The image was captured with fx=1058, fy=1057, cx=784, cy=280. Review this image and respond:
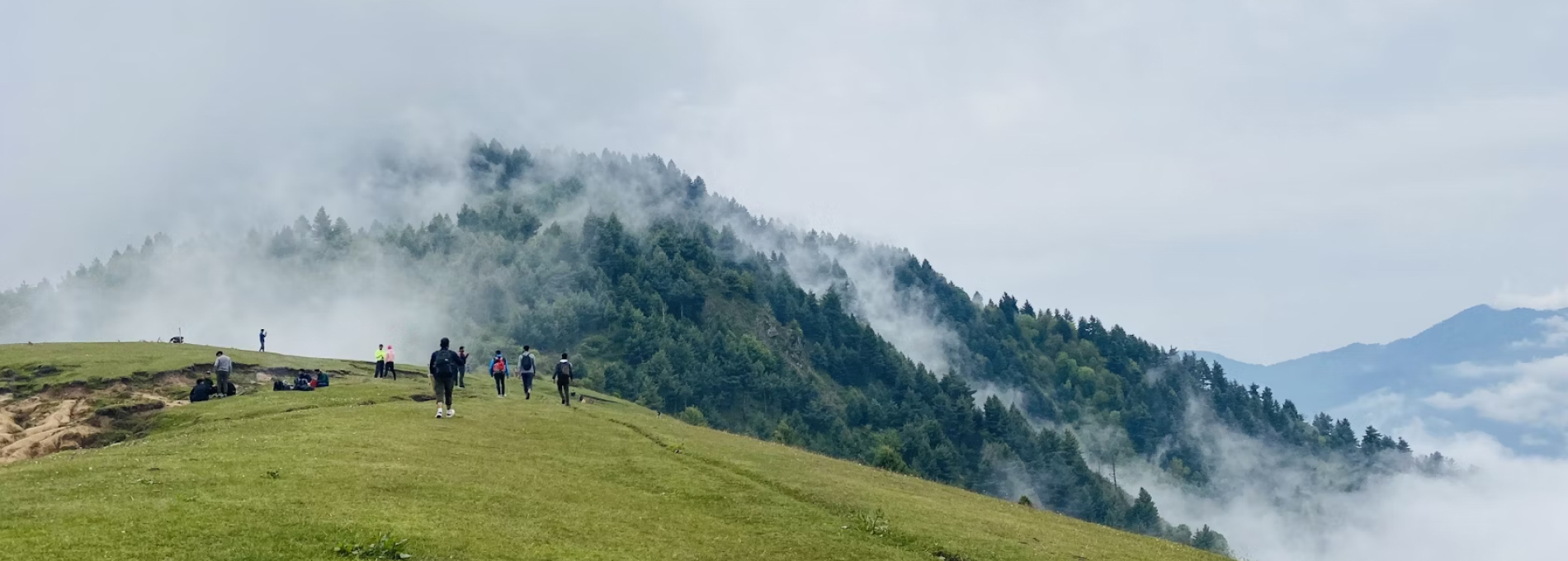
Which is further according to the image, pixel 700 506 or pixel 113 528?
pixel 700 506

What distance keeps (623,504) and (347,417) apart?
17284mm

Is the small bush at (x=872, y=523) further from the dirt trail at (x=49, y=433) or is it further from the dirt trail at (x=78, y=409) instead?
the dirt trail at (x=49, y=433)

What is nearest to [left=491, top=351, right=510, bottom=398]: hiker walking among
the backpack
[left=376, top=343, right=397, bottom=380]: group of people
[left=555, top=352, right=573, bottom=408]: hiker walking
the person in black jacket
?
[left=555, top=352, right=573, bottom=408]: hiker walking

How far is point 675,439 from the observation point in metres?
45.9

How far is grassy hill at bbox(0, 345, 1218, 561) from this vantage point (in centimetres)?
2312

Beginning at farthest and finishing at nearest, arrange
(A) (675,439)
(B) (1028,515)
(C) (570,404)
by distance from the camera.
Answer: (C) (570,404), (A) (675,439), (B) (1028,515)

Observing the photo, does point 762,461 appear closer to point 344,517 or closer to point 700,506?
point 700,506

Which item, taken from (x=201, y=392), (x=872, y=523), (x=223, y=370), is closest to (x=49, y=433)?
(x=201, y=392)

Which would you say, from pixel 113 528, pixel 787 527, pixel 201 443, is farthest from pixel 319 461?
pixel 787 527

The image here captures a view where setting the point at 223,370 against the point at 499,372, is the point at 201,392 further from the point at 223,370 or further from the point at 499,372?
the point at 499,372

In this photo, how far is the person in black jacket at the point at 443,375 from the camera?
148 feet

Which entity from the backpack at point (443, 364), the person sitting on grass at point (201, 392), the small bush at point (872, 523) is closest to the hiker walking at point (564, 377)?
the backpack at point (443, 364)

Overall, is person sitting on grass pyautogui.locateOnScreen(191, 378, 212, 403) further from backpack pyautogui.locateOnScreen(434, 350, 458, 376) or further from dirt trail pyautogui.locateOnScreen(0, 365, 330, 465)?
backpack pyautogui.locateOnScreen(434, 350, 458, 376)

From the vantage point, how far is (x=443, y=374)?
45.1m
